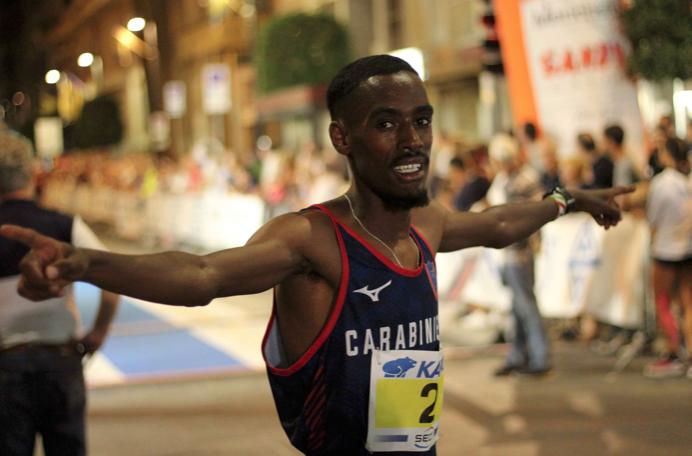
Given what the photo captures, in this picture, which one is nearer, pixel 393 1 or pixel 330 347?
pixel 330 347

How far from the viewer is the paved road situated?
24.1 ft

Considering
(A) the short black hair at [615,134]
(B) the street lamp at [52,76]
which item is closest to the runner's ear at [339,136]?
(A) the short black hair at [615,134]

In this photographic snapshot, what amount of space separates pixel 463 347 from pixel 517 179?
2023 mm

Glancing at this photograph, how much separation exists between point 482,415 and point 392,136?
A: 5171mm

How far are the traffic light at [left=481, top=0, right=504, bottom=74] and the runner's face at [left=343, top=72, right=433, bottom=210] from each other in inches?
405

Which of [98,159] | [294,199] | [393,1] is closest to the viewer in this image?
[294,199]

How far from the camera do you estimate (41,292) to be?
2.59 meters

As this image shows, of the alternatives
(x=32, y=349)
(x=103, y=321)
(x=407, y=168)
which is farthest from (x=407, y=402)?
(x=103, y=321)

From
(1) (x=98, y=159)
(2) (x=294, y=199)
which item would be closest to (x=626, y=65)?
(2) (x=294, y=199)

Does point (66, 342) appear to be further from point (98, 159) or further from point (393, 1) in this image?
point (98, 159)

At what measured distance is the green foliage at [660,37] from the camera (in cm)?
1223

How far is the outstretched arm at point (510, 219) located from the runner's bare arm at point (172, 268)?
2.83 ft

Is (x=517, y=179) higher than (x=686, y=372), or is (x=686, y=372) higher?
(x=517, y=179)

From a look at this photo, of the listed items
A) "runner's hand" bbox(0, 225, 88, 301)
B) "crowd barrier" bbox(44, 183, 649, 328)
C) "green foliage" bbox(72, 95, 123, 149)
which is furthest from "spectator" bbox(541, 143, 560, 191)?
"green foliage" bbox(72, 95, 123, 149)
